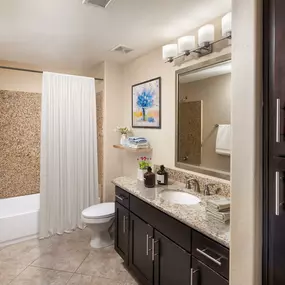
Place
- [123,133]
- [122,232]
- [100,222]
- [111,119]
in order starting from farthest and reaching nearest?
[111,119] < [123,133] < [100,222] < [122,232]

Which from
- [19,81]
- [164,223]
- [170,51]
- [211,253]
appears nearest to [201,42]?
[170,51]

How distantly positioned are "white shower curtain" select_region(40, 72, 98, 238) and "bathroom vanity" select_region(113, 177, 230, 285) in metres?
0.88

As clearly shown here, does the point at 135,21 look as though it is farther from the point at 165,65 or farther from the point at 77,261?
the point at 77,261

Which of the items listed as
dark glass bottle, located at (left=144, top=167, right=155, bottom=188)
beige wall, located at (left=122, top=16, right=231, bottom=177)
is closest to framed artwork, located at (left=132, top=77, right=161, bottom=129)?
beige wall, located at (left=122, top=16, right=231, bottom=177)

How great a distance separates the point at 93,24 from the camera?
2.06 meters

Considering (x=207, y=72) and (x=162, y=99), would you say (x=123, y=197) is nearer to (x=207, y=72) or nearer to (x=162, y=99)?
(x=162, y=99)

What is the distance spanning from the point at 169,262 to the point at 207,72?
5.16 ft

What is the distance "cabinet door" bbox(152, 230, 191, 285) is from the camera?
1.49 meters

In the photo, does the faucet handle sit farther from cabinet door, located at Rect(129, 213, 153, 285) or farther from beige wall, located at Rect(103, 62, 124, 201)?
beige wall, located at Rect(103, 62, 124, 201)

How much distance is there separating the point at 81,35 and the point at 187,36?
1042mm

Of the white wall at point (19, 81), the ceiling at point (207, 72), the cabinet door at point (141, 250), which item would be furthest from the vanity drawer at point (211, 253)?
the white wall at point (19, 81)

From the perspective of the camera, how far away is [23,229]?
9.42ft

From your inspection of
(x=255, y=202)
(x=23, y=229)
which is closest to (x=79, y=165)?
(x=23, y=229)

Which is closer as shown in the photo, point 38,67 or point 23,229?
point 23,229
